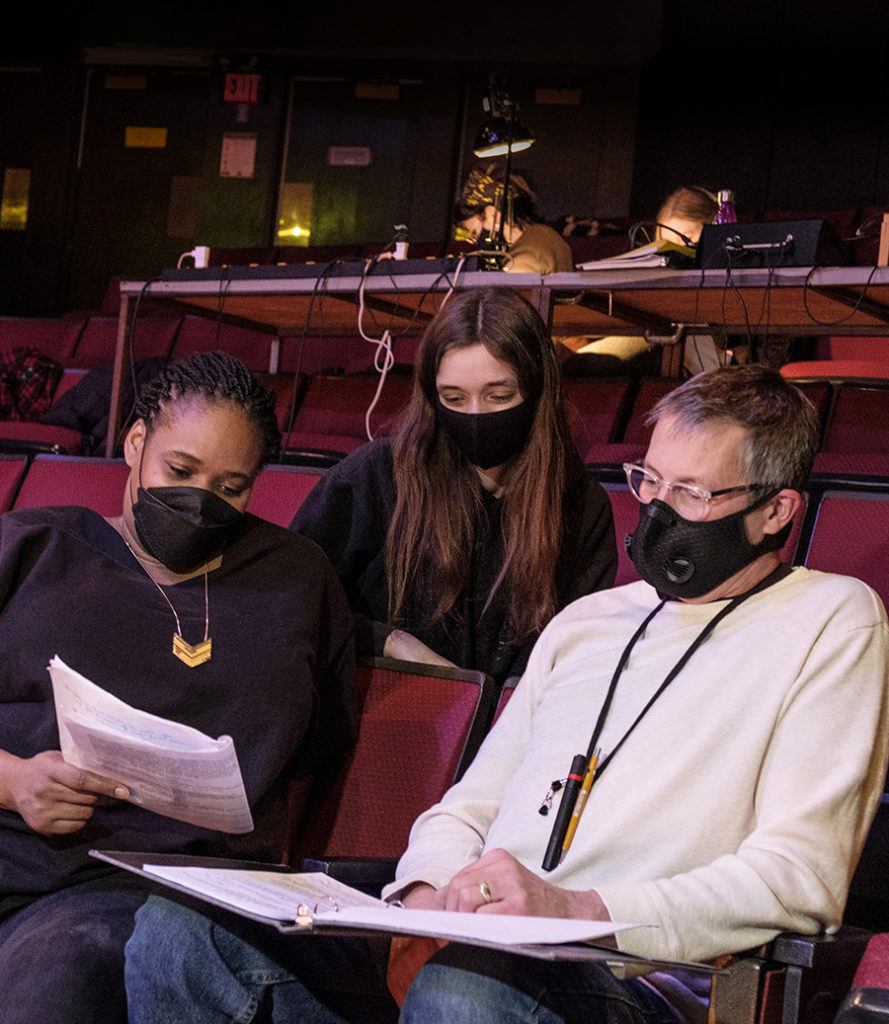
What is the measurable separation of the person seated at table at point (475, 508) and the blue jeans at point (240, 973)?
746mm

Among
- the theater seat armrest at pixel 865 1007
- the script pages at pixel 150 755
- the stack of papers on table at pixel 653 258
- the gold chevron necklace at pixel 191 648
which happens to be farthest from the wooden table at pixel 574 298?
the theater seat armrest at pixel 865 1007

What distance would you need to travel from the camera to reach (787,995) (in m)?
1.12

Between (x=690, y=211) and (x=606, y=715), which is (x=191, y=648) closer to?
(x=606, y=715)

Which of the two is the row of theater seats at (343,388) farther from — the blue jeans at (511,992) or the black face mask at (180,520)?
the blue jeans at (511,992)

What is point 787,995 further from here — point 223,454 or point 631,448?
point 631,448

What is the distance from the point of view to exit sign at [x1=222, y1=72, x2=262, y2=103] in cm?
847

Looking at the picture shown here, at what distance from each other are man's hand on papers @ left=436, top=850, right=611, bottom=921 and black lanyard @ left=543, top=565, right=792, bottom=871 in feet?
0.42

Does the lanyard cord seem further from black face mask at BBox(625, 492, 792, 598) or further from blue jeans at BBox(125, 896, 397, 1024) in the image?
blue jeans at BBox(125, 896, 397, 1024)

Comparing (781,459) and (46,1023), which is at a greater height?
(781,459)

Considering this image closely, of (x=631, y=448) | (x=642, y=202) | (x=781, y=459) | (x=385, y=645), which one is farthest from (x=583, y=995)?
(x=642, y=202)

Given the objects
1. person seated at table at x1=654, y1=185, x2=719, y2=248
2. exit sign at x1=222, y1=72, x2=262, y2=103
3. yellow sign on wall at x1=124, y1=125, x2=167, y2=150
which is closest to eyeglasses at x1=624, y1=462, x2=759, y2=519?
person seated at table at x1=654, y1=185, x2=719, y2=248

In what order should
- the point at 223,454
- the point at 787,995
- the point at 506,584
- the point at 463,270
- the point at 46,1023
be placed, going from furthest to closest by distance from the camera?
the point at 463,270, the point at 506,584, the point at 223,454, the point at 46,1023, the point at 787,995

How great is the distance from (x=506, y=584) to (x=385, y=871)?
705 millimetres

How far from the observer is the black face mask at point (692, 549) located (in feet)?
4.66
